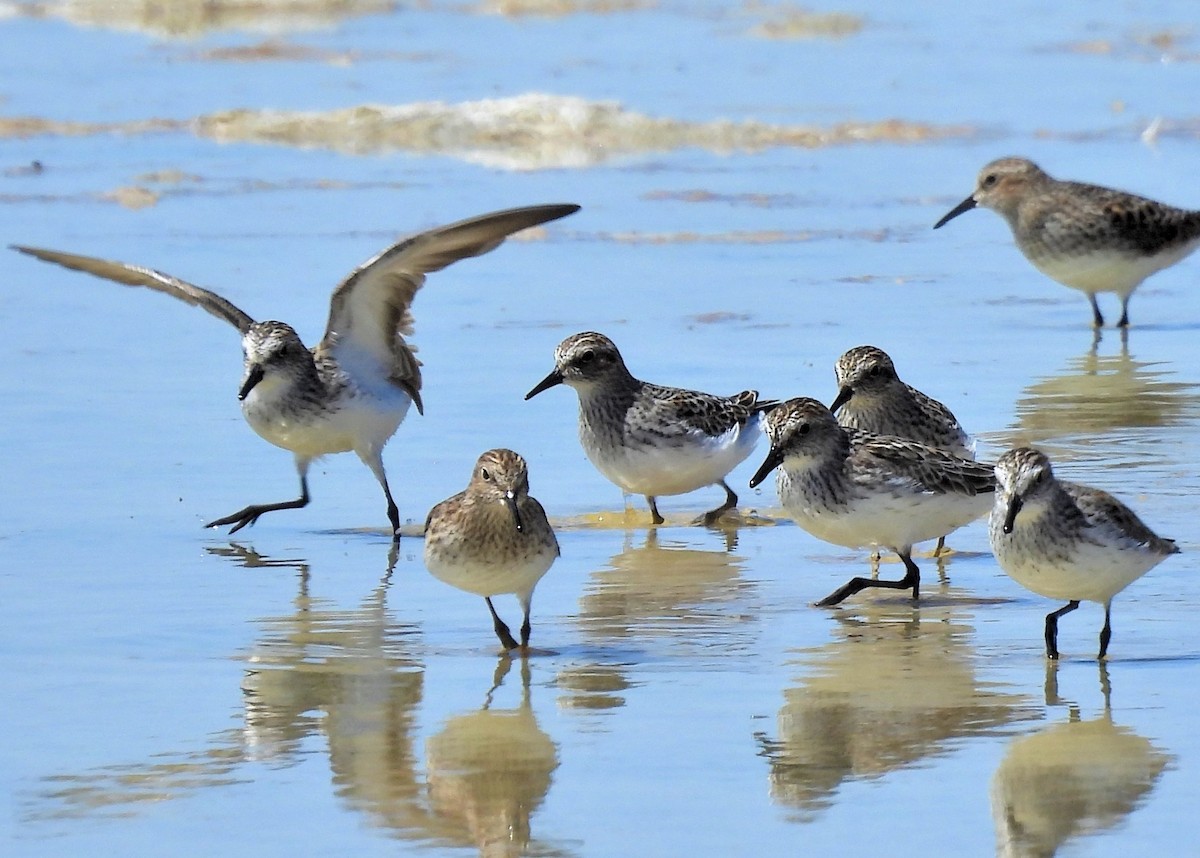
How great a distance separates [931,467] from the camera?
9.46 meters

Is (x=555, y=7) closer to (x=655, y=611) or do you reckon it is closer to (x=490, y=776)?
(x=655, y=611)

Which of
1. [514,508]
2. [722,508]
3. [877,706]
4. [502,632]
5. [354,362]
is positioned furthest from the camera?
[354,362]

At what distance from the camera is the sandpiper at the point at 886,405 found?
35.4ft

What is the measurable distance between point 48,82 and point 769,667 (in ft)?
74.5

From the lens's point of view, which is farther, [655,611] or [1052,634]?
[655,611]

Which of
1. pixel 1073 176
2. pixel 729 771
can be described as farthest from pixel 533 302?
→ pixel 729 771

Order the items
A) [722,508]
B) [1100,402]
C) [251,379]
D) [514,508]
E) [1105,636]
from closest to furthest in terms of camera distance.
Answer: [1105,636], [514,508], [722,508], [251,379], [1100,402]

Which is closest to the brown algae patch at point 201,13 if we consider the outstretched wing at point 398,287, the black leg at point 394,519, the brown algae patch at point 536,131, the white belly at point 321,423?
the brown algae patch at point 536,131

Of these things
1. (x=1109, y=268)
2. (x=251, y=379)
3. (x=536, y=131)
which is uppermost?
(x=536, y=131)

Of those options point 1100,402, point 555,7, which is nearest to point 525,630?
point 1100,402

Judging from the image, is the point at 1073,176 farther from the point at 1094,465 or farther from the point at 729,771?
the point at 729,771

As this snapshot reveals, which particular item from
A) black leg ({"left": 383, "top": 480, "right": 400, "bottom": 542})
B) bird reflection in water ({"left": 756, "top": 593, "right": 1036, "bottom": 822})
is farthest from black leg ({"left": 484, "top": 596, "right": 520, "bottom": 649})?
black leg ({"left": 383, "top": 480, "right": 400, "bottom": 542})

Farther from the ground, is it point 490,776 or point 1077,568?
point 1077,568

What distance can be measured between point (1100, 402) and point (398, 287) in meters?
4.44
